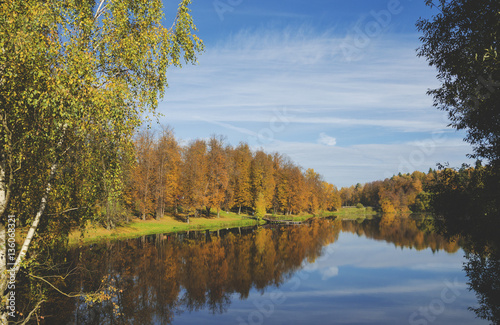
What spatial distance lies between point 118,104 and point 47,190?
3.62 meters

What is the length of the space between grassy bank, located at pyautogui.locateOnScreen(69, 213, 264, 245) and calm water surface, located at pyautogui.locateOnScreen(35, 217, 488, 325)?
2962 mm

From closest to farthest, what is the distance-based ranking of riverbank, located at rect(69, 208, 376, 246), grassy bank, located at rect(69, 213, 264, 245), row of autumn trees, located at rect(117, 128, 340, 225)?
riverbank, located at rect(69, 208, 376, 246) < grassy bank, located at rect(69, 213, 264, 245) < row of autumn trees, located at rect(117, 128, 340, 225)

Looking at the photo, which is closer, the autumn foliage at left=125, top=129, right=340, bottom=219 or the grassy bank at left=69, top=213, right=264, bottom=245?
the grassy bank at left=69, top=213, right=264, bottom=245

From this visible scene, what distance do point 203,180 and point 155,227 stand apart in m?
17.7

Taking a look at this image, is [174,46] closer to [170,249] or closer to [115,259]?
[115,259]

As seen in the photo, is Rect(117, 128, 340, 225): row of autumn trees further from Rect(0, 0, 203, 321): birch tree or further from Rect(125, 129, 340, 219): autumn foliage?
Rect(0, 0, 203, 321): birch tree

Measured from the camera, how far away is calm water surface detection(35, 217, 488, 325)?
20.1 metres

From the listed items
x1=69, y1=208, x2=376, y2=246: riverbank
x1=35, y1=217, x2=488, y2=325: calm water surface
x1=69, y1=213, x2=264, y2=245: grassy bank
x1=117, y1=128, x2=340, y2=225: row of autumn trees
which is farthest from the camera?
x1=117, y1=128, x2=340, y2=225: row of autumn trees

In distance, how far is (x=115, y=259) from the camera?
33.0 meters

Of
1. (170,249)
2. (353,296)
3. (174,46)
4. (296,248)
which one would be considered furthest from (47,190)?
(296,248)

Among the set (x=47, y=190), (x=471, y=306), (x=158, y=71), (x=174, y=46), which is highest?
(x=174, y=46)

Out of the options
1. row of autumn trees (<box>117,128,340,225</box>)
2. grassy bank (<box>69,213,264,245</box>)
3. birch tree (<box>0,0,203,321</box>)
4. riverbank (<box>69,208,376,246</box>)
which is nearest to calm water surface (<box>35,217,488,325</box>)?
riverbank (<box>69,208,376,246</box>)

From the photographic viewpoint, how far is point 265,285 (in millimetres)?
27188

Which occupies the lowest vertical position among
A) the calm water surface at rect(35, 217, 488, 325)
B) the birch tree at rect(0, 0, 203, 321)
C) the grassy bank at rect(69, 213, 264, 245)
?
the calm water surface at rect(35, 217, 488, 325)
